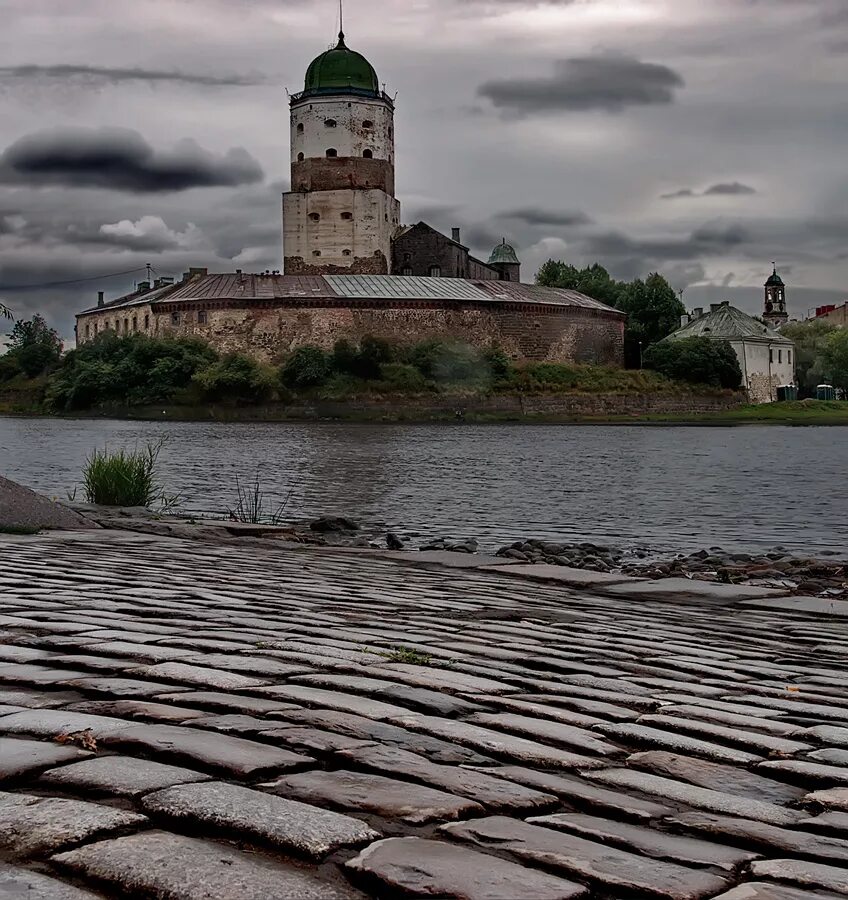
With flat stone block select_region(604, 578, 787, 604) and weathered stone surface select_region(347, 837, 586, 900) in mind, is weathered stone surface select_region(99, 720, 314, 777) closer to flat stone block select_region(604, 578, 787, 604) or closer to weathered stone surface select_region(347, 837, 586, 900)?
weathered stone surface select_region(347, 837, 586, 900)

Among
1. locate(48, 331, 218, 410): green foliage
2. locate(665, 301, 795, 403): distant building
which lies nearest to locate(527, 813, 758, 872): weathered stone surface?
locate(48, 331, 218, 410): green foliage

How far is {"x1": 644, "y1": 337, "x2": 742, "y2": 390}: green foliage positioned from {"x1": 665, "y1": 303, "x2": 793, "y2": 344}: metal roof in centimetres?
441

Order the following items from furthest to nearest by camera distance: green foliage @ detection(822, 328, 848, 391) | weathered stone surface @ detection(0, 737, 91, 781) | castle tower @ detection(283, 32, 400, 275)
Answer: green foliage @ detection(822, 328, 848, 391)
castle tower @ detection(283, 32, 400, 275)
weathered stone surface @ detection(0, 737, 91, 781)

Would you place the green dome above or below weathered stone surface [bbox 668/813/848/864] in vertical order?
above

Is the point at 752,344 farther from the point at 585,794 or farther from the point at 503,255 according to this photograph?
the point at 585,794

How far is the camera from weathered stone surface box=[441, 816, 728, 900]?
2064 millimetres

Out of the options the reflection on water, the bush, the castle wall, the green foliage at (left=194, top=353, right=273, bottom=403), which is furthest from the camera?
the castle wall

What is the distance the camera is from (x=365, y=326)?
80.9 meters

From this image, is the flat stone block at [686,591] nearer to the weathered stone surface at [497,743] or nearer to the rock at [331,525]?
the weathered stone surface at [497,743]

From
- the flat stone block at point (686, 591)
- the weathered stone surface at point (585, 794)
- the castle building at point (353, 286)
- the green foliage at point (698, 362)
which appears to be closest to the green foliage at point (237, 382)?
the castle building at point (353, 286)

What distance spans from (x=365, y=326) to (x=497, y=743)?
78503mm

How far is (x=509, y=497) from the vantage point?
23375mm

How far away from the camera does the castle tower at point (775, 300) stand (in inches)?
5153

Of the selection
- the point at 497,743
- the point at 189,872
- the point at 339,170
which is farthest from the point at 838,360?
the point at 189,872
